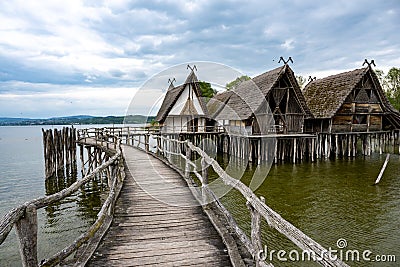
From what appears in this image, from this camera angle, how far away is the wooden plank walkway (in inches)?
143

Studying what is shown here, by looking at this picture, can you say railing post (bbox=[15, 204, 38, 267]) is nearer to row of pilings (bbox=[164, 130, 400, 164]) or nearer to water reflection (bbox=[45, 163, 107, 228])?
water reflection (bbox=[45, 163, 107, 228])

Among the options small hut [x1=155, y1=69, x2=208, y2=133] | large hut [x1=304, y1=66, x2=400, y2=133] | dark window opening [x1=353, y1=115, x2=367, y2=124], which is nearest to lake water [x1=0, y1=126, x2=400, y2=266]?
large hut [x1=304, y1=66, x2=400, y2=133]

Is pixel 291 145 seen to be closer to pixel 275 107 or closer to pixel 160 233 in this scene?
pixel 275 107

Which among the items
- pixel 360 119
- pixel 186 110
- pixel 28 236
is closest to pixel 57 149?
pixel 186 110

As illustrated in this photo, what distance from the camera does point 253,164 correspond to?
19891 millimetres

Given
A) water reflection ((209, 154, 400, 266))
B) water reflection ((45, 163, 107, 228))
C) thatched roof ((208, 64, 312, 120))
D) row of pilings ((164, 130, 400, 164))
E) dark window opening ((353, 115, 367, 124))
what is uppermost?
thatched roof ((208, 64, 312, 120))

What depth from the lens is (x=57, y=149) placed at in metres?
18.7

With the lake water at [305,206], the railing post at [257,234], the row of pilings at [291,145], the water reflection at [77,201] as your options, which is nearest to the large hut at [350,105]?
the row of pilings at [291,145]

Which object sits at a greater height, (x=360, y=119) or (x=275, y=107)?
(x=275, y=107)

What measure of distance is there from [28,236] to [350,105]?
77.3ft

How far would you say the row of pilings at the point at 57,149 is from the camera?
17391 millimetres

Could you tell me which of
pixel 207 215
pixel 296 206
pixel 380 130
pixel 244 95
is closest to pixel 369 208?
pixel 296 206

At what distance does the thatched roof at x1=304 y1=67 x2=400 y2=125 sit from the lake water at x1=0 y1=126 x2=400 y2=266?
16.3ft

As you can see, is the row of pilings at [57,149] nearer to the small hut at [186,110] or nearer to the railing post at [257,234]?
the small hut at [186,110]
